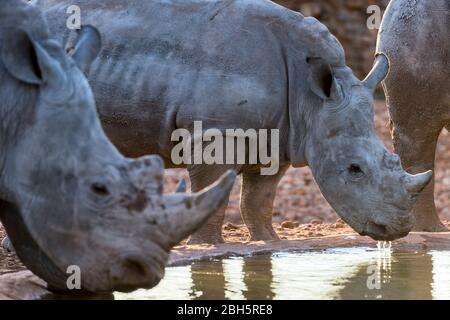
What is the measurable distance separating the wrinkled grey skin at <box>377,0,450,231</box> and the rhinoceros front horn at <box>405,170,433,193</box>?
172 centimetres

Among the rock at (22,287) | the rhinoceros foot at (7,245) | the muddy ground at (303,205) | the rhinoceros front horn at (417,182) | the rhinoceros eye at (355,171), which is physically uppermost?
the rhinoceros eye at (355,171)

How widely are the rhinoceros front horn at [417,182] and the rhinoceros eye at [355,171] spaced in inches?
11.7

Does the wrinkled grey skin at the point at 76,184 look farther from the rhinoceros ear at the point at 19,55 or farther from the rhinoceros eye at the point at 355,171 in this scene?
the rhinoceros eye at the point at 355,171

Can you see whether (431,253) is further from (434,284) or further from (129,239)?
(129,239)

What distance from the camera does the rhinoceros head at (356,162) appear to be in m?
7.89

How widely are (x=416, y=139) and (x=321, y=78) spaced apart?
163cm

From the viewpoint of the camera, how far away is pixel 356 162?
802 cm

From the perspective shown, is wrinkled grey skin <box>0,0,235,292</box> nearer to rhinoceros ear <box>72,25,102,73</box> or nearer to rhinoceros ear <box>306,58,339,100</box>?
rhinoceros ear <box>72,25,102,73</box>

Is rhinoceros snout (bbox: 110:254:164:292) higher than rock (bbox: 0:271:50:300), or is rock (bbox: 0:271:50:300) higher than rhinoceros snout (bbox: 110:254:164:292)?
rhinoceros snout (bbox: 110:254:164:292)

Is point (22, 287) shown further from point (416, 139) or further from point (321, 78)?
point (416, 139)

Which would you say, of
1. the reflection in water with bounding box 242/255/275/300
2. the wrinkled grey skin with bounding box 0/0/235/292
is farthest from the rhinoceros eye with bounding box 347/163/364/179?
the wrinkled grey skin with bounding box 0/0/235/292

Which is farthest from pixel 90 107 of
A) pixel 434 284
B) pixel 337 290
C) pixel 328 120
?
pixel 328 120

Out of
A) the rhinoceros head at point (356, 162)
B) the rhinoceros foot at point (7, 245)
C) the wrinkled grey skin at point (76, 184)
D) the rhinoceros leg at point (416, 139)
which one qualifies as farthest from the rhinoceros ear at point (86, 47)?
the rhinoceros leg at point (416, 139)

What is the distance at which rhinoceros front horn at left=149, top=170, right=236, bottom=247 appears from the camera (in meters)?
5.22
